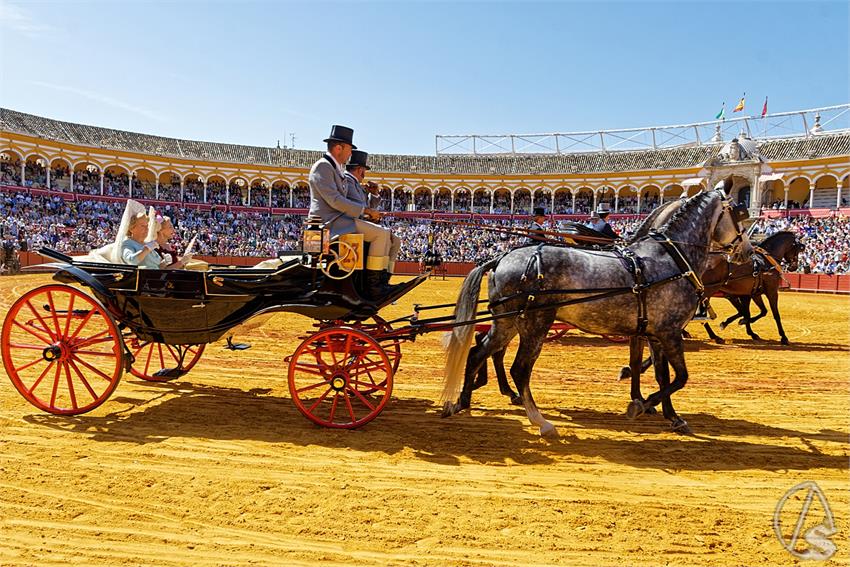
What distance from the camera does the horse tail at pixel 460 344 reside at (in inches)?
188

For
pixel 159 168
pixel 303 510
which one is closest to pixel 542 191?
pixel 159 168

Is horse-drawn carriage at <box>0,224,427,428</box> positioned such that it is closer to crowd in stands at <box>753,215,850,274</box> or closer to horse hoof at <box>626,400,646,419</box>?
horse hoof at <box>626,400,646,419</box>

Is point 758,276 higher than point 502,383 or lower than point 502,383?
higher

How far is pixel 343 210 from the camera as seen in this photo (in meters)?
4.84

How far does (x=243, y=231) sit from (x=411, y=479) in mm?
41327

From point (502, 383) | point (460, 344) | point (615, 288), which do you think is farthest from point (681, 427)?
point (460, 344)

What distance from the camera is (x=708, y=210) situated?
5.21 meters

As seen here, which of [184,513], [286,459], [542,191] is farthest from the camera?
[542,191]

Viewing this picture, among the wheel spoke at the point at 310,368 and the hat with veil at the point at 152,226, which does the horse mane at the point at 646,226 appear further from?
the hat with veil at the point at 152,226

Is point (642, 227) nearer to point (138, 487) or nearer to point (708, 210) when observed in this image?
point (708, 210)

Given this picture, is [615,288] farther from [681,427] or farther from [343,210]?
[343,210]

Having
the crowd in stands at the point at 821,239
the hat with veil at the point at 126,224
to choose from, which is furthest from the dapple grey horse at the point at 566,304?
the crowd in stands at the point at 821,239

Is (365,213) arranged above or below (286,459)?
above

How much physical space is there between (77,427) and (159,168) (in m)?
45.7
